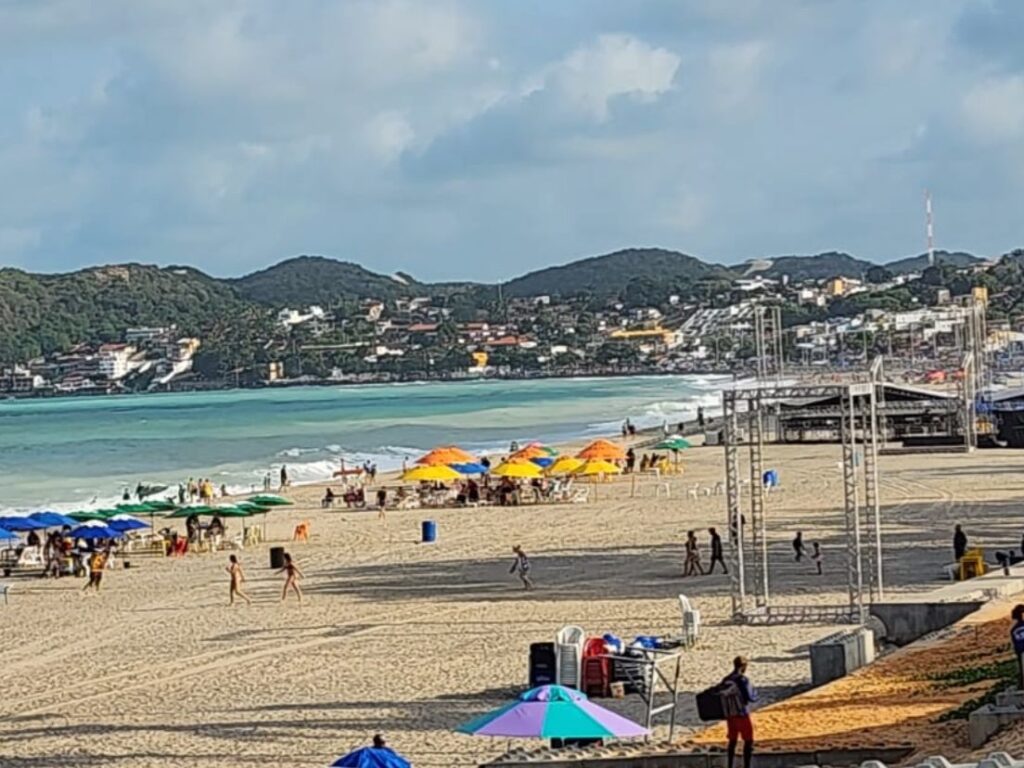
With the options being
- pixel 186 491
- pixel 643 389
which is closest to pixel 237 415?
pixel 643 389

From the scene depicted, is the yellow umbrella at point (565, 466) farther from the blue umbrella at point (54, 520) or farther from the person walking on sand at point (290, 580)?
the person walking on sand at point (290, 580)

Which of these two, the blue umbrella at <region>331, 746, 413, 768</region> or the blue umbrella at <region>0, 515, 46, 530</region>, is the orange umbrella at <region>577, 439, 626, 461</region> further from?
the blue umbrella at <region>331, 746, 413, 768</region>

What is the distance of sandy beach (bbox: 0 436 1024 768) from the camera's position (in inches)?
648

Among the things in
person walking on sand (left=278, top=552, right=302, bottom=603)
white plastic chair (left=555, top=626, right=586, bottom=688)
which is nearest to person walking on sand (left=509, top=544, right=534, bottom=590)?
person walking on sand (left=278, top=552, right=302, bottom=603)

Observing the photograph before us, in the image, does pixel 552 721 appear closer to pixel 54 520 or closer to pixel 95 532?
pixel 95 532

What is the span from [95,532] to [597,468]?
13.0m

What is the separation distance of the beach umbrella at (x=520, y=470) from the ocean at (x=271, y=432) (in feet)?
52.9


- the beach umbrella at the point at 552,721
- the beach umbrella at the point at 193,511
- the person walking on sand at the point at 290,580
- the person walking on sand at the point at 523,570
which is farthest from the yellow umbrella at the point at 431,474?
the beach umbrella at the point at 552,721

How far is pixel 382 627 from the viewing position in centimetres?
2283

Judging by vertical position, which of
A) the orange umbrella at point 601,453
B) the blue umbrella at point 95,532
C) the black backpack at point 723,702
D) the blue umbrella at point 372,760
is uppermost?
the orange umbrella at point 601,453

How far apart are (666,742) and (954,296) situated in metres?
192

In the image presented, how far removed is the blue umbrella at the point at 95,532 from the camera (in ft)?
111

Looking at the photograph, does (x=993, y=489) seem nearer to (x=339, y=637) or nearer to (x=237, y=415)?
(x=339, y=637)

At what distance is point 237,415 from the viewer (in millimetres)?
135250
